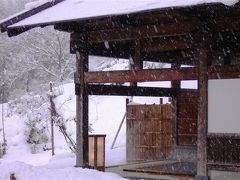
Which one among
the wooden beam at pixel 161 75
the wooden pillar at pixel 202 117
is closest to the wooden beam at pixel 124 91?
the wooden beam at pixel 161 75

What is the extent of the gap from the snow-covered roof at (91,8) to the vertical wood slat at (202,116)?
1452 mm

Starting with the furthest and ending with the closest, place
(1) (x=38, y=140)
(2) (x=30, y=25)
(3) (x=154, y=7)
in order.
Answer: (1) (x=38, y=140)
(2) (x=30, y=25)
(3) (x=154, y=7)

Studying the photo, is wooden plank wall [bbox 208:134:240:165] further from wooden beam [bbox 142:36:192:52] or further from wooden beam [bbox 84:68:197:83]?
wooden beam [bbox 142:36:192:52]

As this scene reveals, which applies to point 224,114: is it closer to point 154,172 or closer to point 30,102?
point 154,172

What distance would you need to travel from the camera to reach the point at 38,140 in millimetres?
23812

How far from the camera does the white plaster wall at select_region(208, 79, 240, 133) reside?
8875mm

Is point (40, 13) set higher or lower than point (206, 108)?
higher

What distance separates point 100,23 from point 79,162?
2.96 meters

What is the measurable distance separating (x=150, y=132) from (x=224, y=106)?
16.4 ft

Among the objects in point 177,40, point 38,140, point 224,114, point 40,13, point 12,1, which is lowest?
point 38,140

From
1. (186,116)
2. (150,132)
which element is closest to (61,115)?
(150,132)

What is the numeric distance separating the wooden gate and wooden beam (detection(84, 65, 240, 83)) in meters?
4.28

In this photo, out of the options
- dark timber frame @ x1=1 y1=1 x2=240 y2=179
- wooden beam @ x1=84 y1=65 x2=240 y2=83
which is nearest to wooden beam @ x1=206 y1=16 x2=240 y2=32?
dark timber frame @ x1=1 y1=1 x2=240 y2=179

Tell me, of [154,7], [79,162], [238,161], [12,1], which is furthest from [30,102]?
[12,1]
